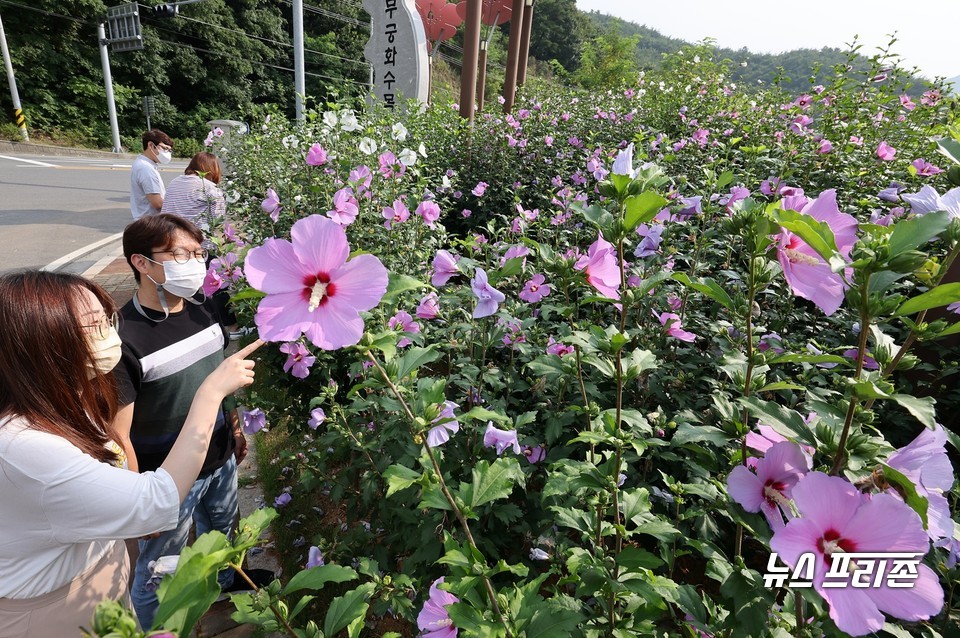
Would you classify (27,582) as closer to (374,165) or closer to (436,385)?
(436,385)

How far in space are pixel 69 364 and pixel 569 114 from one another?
5.28 m

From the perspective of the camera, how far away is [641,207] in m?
0.93

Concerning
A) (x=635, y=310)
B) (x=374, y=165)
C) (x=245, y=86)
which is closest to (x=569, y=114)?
(x=374, y=165)

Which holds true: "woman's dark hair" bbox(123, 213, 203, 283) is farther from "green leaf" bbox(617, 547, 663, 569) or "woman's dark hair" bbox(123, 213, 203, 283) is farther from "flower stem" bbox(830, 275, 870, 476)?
"flower stem" bbox(830, 275, 870, 476)

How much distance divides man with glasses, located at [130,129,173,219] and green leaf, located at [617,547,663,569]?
4662mm

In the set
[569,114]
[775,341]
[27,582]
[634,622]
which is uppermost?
[569,114]

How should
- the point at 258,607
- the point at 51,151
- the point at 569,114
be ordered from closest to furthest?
1. the point at 258,607
2. the point at 569,114
3. the point at 51,151

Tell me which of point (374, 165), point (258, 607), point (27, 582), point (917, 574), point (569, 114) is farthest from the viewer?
point (569, 114)

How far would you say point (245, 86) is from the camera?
1112 inches

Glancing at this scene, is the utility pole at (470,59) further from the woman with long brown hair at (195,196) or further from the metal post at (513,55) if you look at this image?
the woman with long brown hair at (195,196)

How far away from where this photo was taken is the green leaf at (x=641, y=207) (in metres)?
0.90

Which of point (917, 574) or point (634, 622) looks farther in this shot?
point (634, 622)

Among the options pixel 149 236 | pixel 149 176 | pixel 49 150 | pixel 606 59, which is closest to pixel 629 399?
pixel 149 236

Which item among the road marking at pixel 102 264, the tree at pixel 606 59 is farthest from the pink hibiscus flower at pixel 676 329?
the tree at pixel 606 59
